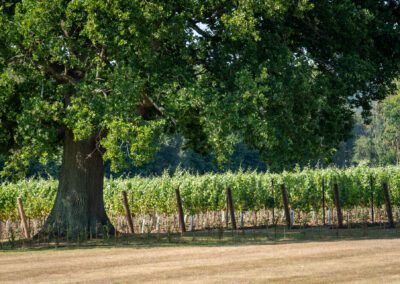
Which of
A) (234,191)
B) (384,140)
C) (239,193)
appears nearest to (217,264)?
(239,193)

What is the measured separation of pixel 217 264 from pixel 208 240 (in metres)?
7.59

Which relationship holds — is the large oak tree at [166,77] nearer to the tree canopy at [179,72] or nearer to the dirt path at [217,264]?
the tree canopy at [179,72]

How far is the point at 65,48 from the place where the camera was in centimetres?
2539

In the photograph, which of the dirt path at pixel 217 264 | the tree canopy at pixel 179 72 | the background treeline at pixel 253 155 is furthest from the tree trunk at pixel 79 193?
the background treeline at pixel 253 155

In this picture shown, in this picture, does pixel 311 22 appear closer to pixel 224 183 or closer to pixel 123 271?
pixel 123 271

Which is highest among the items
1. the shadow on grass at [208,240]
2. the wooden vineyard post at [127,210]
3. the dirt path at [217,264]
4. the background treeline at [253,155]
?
the background treeline at [253,155]

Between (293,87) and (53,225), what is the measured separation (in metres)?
9.49

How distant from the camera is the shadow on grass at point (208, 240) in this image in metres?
24.3

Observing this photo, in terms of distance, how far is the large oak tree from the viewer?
79.2ft

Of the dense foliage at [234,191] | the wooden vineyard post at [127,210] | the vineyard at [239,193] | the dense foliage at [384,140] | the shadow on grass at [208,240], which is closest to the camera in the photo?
the shadow on grass at [208,240]

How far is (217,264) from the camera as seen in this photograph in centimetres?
1780

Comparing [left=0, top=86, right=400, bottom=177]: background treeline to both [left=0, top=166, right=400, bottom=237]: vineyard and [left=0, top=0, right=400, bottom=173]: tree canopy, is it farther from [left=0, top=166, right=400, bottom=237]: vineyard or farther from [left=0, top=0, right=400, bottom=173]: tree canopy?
[left=0, top=0, right=400, bottom=173]: tree canopy

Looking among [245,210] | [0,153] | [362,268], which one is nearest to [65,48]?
[0,153]

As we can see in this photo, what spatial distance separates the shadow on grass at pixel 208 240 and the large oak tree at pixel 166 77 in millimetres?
1713
